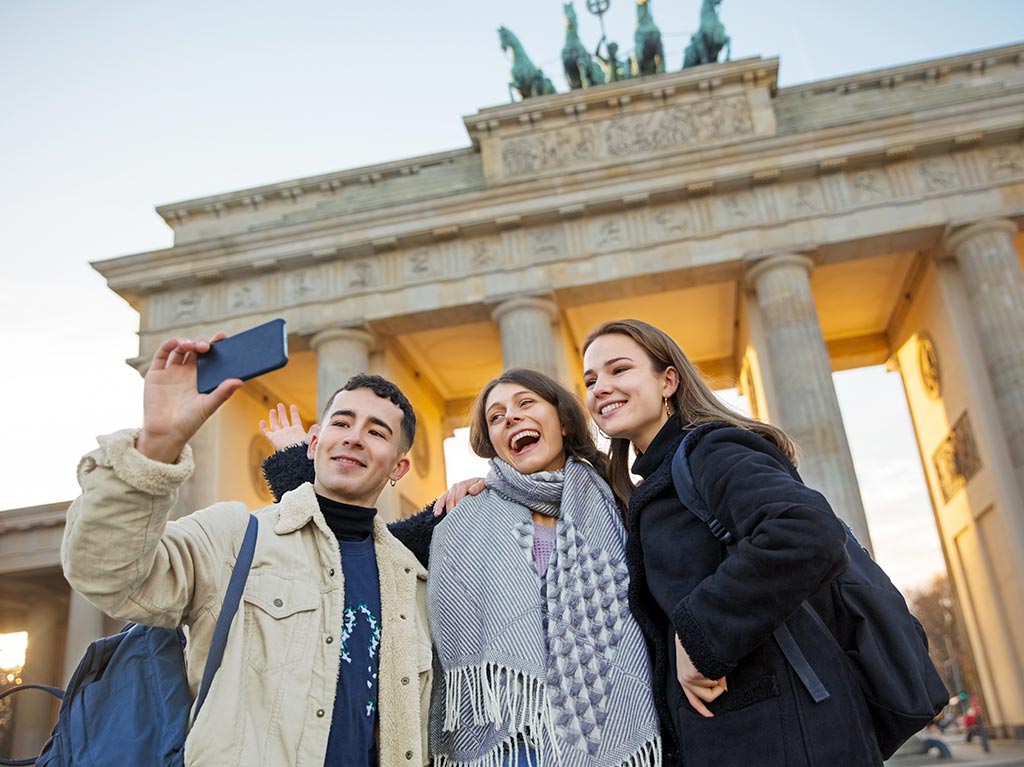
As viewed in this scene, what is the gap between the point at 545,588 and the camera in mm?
2807

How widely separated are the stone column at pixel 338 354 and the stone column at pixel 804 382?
28.7 ft

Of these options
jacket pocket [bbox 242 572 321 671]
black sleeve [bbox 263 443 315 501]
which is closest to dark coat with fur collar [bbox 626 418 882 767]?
jacket pocket [bbox 242 572 321 671]

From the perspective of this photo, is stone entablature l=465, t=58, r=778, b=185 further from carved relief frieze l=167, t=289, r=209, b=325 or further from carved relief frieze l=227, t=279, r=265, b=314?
carved relief frieze l=167, t=289, r=209, b=325

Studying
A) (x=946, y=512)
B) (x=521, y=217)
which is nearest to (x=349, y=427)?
(x=521, y=217)

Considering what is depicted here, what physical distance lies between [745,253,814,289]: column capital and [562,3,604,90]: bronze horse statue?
817 cm

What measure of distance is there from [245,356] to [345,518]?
0.98 metres

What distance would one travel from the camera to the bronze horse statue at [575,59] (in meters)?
22.5

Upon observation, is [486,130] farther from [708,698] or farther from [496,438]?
[708,698]

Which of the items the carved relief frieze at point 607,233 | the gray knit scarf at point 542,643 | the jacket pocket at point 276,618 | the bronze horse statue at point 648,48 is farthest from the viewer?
the bronze horse statue at point 648,48

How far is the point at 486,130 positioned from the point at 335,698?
19.4m

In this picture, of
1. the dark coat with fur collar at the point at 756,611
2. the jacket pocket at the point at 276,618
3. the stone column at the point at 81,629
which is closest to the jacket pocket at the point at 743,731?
the dark coat with fur collar at the point at 756,611

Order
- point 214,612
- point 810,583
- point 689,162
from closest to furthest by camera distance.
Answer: point 810,583
point 214,612
point 689,162

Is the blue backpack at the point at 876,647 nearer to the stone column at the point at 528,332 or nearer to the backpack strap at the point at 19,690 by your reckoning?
the backpack strap at the point at 19,690

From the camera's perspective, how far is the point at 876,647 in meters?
2.19
